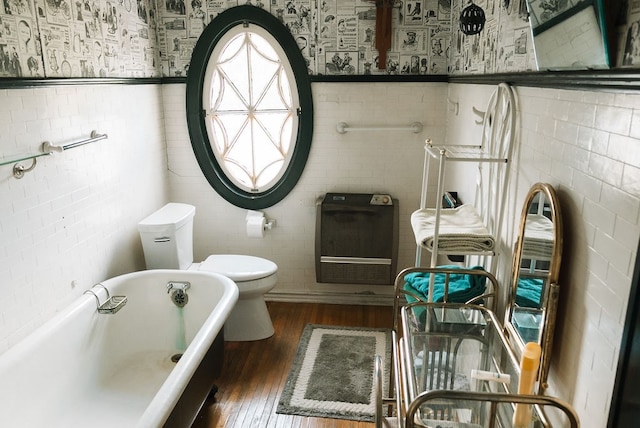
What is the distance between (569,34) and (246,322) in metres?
2.60

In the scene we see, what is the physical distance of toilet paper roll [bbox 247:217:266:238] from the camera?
12.4 feet

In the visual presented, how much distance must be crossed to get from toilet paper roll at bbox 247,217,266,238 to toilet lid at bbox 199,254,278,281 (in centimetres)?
31

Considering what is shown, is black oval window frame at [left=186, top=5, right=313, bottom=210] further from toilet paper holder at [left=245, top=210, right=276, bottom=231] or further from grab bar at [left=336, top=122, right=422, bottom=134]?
grab bar at [left=336, top=122, right=422, bottom=134]

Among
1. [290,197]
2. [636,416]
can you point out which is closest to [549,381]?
[636,416]

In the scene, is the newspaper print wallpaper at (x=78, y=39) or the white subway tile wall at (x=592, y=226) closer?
the white subway tile wall at (x=592, y=226)

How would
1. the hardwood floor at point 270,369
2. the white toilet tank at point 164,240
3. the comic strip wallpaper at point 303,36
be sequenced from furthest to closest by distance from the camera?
the white toilet tank at point 164,240
the comic strip wallpaper at point 303,36
the hardwood floor at point 270,369

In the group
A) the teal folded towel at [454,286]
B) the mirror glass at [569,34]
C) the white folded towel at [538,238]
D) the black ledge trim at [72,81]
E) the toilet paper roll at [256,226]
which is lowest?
the toilet paper roll at [256,226]

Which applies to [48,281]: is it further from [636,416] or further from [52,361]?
[636,416]

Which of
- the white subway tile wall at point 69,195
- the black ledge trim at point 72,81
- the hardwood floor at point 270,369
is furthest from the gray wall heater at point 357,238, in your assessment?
the black ledge trim at point 72,81

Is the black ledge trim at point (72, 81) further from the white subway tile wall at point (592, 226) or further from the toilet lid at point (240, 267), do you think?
the white subway tile wall at point (592, 226)

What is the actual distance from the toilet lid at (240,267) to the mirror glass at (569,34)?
2136mm

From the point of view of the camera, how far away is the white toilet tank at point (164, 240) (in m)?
3.22

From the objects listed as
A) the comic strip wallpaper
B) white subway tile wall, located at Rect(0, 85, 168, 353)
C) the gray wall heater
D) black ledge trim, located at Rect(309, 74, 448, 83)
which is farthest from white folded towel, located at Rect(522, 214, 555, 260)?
white subway tile wall, located at Rect(0, 85, 168, 353)

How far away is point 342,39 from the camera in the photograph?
352cm
